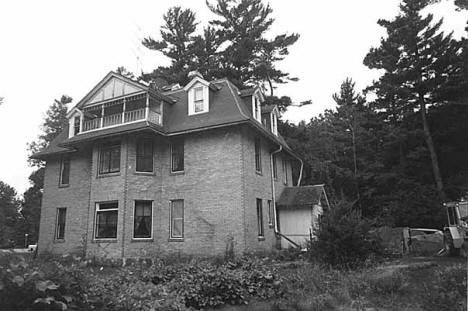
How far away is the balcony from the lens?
18850 mm

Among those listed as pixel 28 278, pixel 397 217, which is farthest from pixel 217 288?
pixel 397 217

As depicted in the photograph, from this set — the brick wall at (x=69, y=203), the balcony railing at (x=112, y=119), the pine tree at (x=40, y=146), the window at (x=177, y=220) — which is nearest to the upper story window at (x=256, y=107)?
the window at (x=177, y=220)

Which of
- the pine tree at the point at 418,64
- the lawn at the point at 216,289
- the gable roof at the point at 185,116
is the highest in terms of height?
the pine tree at the point at 418,64

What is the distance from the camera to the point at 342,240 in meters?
11.6

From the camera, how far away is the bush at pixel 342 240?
38.2 ft

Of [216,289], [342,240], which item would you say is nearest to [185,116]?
[342,240]

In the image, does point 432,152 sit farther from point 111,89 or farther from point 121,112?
point 111,89

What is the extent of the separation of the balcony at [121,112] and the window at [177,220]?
4.62m

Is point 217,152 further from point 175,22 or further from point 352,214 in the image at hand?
point 175,22

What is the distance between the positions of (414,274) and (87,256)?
49.2ft

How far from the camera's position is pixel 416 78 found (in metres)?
26.8

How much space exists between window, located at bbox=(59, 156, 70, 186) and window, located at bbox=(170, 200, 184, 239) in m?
7.87

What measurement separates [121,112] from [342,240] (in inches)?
566

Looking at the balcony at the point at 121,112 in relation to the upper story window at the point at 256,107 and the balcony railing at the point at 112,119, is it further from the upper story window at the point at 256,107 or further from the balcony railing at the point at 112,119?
the upper story window at the point at 256,107
